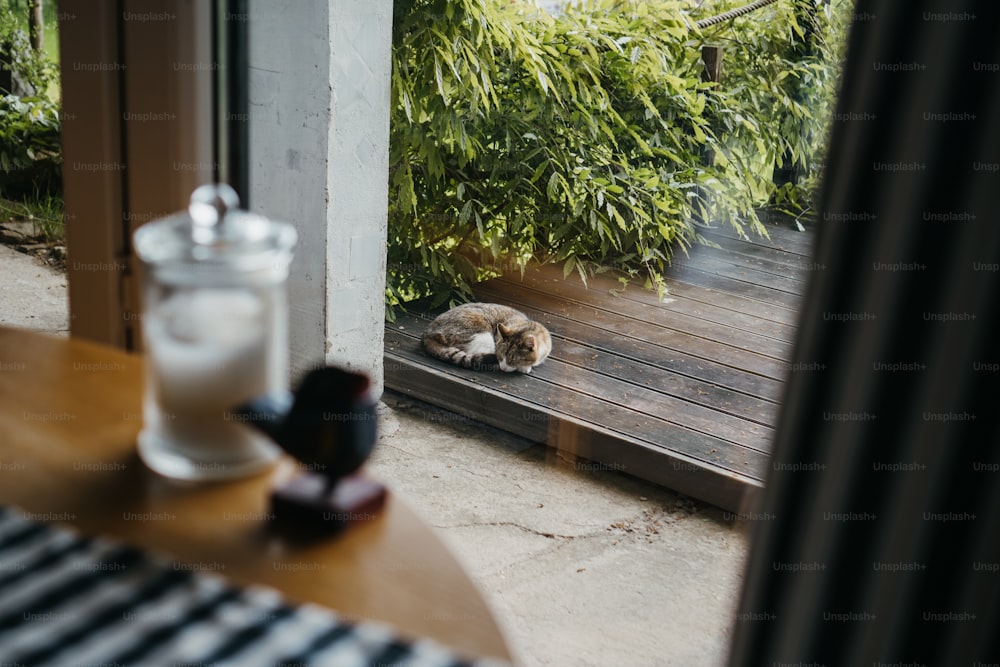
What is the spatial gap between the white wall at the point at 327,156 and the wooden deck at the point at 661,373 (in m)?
0.36

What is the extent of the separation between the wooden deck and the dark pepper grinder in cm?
154

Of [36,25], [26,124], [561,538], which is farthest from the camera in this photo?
[561,538]

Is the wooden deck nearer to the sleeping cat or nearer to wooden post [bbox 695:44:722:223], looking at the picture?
the sleeping cat

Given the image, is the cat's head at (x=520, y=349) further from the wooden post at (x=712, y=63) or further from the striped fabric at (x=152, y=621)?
the striped fabric at (x=152, y=621)

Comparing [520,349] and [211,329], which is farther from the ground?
[211,329]

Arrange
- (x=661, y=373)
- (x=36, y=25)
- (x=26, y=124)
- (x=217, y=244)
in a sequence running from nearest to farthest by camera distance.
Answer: (x=217, y=244)
(x=36, y=25)
(x=26, y=124)
(x=661, y=373)

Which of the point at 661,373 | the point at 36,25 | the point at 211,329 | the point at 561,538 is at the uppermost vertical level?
the point at 36,25

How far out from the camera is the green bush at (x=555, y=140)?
2.53 m

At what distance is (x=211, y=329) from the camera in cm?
63

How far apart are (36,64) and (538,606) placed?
122 cm

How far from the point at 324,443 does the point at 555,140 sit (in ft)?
7.49

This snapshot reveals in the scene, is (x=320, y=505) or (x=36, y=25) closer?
(x=320, y=505)

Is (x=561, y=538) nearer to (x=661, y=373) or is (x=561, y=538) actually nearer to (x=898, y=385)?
(x=661, y=373)

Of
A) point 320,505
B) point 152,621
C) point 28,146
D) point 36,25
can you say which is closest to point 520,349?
point 28,146
